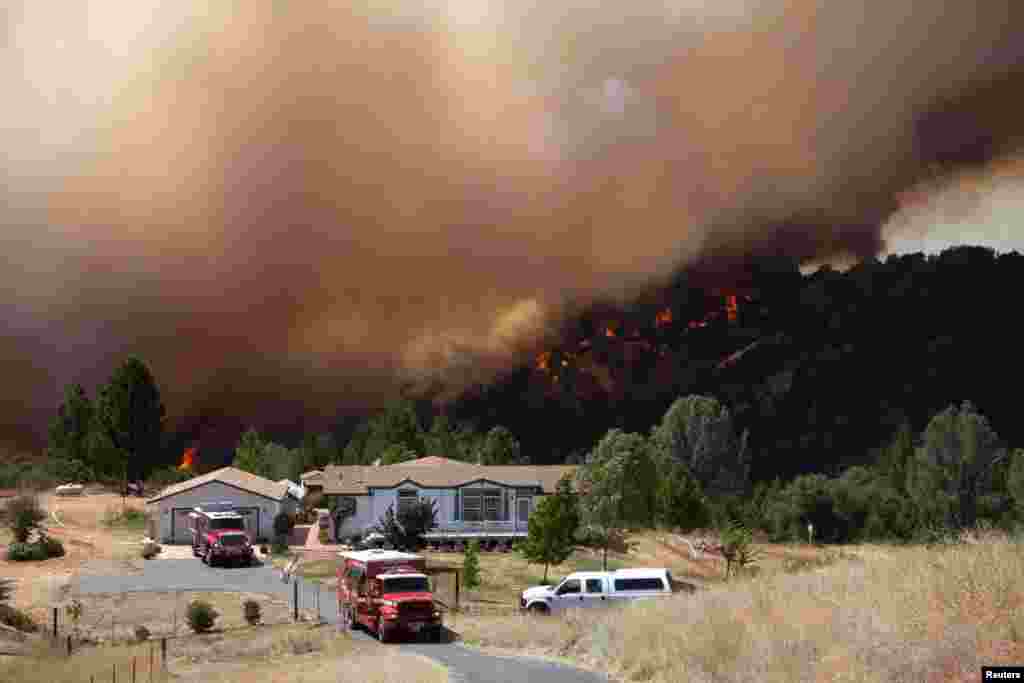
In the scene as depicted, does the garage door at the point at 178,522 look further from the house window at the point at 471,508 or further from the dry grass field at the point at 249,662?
the dry grass field at the point at 249,662

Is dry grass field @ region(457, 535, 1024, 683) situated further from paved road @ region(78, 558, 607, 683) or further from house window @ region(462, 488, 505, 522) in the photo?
house window @ region(462, 488, 505, 522)

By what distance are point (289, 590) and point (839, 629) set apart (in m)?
35.5

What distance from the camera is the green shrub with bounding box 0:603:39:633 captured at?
39.8 m

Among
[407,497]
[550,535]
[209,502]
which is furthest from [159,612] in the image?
[407,497]

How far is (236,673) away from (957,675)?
20091mm

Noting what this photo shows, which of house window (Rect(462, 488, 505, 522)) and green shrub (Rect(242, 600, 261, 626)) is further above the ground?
house window (Rect(462, 488, 505, 522))

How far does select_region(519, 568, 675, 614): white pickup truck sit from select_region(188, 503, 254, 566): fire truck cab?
25729mm

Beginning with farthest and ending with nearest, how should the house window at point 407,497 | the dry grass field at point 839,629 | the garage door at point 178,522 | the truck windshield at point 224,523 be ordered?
Answer: the garage door at point 178,522, the house window at point 407,497, the truck windshield at point 224,523, the dry grass field at point 839,629

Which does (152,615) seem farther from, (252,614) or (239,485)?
(239,485)

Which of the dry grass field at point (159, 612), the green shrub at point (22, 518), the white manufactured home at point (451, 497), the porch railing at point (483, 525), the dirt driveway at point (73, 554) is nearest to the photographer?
the dry grass field at point (159, 612)

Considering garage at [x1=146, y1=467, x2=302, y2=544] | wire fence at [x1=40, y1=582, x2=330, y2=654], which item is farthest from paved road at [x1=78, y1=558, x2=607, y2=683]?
garage at [x1=146, y1=467, x2=302, y2=544]

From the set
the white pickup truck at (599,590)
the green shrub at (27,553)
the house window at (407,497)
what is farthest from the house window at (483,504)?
the white pickup truck at (599,590)

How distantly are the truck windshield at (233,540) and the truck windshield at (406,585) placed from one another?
90.6ft

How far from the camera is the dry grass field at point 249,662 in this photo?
86.7 feet
